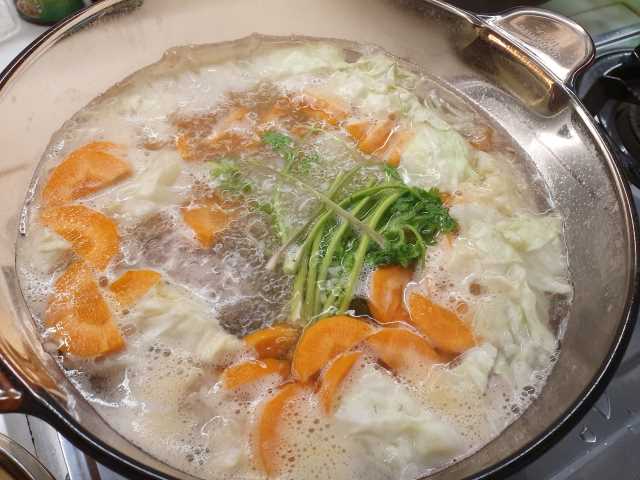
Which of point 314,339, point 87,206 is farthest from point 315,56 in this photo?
point 314,339

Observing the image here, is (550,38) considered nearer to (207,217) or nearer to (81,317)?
(207,217)

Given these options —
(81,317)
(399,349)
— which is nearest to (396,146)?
(399,349)

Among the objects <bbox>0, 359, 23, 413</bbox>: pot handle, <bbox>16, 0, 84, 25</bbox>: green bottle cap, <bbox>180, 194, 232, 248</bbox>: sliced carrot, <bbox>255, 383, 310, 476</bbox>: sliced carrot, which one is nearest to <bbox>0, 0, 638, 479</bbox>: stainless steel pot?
<bbox>0, 359, 23, 413</bbox>: pot handle

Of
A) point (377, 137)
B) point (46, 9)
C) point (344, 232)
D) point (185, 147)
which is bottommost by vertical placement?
point (344, 232)

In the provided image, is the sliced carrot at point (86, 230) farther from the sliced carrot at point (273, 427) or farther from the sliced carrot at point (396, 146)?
the sliced carrot at point (396, 146)

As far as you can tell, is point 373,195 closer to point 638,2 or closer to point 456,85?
point 456,85

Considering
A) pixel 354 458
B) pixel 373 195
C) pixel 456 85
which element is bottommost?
pixel 354 458

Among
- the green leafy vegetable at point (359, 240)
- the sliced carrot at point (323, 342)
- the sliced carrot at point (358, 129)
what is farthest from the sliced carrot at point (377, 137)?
the sliced carrot at point (323, 342)
